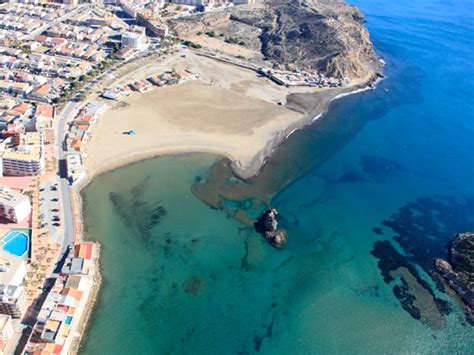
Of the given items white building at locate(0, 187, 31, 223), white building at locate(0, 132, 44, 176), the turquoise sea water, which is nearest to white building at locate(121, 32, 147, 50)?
the turquoise sea water

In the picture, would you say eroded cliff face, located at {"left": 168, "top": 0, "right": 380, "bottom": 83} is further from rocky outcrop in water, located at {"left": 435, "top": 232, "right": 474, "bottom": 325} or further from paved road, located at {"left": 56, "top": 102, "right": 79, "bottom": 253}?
rocky outcrop in water, located at {"left": 435, "top": 232, "right": 474, "bottom": 325}

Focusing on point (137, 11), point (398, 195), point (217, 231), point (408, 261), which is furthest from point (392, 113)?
point (137, 11)

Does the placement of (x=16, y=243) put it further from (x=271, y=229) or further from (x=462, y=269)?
(x=462, y=269)

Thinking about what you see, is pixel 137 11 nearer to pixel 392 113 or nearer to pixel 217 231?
pixel 392 113

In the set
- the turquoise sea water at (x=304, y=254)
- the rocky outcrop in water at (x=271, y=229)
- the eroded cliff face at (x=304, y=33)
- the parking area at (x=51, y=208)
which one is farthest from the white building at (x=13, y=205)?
the eroded cliff face at (x=304, y=33)

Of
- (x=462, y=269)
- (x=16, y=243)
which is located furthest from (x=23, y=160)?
(x=462, y=269)

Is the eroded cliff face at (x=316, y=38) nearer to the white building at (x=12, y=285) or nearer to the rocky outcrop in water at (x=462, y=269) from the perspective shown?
the rocky outcrop in water at (x=462, y=269)
